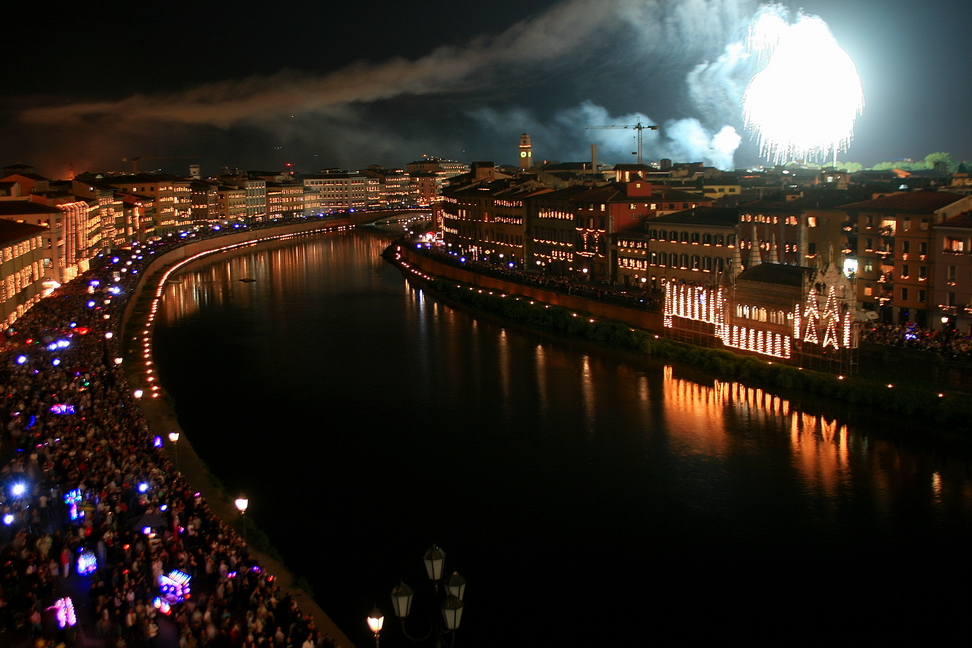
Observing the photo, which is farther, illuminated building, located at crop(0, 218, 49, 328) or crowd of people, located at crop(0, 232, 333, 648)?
illuminated building, located at crop(0, 218, 49, 328)

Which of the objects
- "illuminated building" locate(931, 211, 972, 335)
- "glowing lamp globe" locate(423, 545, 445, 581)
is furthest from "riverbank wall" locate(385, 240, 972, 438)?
"glowing lamp globe" locate(423, 545, 445, 581)

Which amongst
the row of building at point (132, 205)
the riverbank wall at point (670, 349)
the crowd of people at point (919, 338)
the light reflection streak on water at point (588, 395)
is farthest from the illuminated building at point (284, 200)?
the crowd of people at point (919, 338)

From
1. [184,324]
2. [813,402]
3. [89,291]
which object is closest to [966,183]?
[813,402]

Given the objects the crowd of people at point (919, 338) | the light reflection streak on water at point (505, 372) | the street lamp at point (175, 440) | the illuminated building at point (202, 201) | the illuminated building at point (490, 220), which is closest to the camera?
the street lamp at point (175, 440)

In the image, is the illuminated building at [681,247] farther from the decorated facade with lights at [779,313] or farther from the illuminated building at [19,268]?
the illuminated building at [19,268]

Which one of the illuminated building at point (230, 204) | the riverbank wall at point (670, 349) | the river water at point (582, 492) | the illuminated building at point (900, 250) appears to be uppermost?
the illuminated building at point (230, 204)

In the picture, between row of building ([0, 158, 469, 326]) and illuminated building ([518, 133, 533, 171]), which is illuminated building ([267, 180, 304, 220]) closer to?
row of building ([0, 158, 469, 326])
